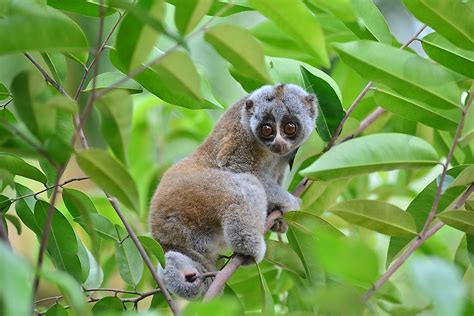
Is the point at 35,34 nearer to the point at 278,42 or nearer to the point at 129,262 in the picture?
the point at 129,262

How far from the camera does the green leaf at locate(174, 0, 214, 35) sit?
151 centimetres

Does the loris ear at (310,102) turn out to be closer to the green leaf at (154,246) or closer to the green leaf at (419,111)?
the green leaf at (419,111)

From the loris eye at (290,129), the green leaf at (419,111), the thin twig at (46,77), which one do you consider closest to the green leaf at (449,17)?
the green leaf at (419,111)

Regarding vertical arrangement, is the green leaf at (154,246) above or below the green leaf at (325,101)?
below

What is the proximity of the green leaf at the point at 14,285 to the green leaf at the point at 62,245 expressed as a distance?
2.87 feet

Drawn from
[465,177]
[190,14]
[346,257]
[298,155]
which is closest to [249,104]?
[298,155]

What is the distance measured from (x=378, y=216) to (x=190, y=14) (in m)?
0.70

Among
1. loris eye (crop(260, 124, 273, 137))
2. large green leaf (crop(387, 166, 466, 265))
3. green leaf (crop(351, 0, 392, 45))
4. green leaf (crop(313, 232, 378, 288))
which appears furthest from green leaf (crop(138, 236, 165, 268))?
loris eye (crop(260, 124, 273, 137))

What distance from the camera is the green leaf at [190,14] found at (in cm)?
151

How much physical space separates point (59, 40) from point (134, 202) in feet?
1.17

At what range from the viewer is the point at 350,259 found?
39.6 inches

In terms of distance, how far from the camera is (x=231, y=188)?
8.96ft

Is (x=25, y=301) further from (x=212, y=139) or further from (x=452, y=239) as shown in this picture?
(x=452, y=239)

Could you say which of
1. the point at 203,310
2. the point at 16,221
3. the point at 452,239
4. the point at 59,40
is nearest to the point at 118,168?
the point at 59,40
